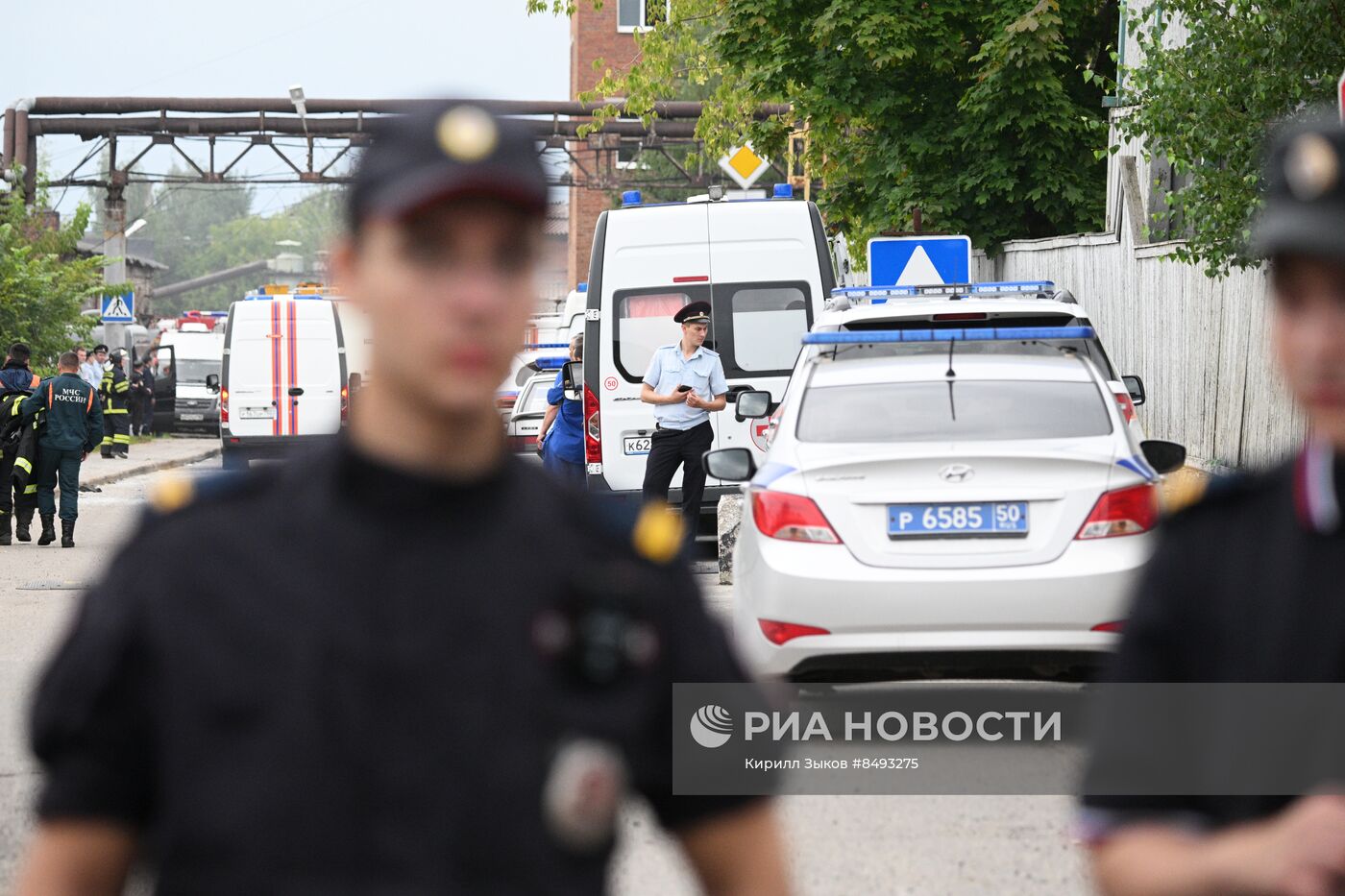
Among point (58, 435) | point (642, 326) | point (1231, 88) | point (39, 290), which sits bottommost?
point (58, 435)

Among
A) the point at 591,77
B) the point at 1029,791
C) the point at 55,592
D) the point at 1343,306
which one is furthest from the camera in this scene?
the point at 591,77

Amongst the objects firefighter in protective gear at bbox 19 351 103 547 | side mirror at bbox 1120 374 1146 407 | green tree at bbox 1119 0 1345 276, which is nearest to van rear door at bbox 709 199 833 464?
green tree at bbox 1119 0 1345 276

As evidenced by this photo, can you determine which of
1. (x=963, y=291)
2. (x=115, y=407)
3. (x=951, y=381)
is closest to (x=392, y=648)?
(x=951, y=381)

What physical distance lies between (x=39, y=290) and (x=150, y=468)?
10.4ft

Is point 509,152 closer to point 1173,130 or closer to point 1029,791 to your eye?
point 1029,791

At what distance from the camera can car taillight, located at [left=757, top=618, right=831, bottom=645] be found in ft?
25.2

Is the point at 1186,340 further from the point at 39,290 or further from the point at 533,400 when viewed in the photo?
the point at 39,290

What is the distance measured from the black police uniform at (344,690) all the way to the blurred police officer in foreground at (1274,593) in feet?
1.76

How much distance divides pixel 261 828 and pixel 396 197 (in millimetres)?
554

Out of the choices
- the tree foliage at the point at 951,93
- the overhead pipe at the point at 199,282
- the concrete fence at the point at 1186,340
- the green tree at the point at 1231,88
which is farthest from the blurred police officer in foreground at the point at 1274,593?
the overhead pipe at the point at 199,282

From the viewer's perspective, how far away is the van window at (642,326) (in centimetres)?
1620

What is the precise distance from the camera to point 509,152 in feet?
6.22

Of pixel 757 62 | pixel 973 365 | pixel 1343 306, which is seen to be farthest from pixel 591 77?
pixel 1343 306

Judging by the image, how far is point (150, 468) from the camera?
32.4 m
